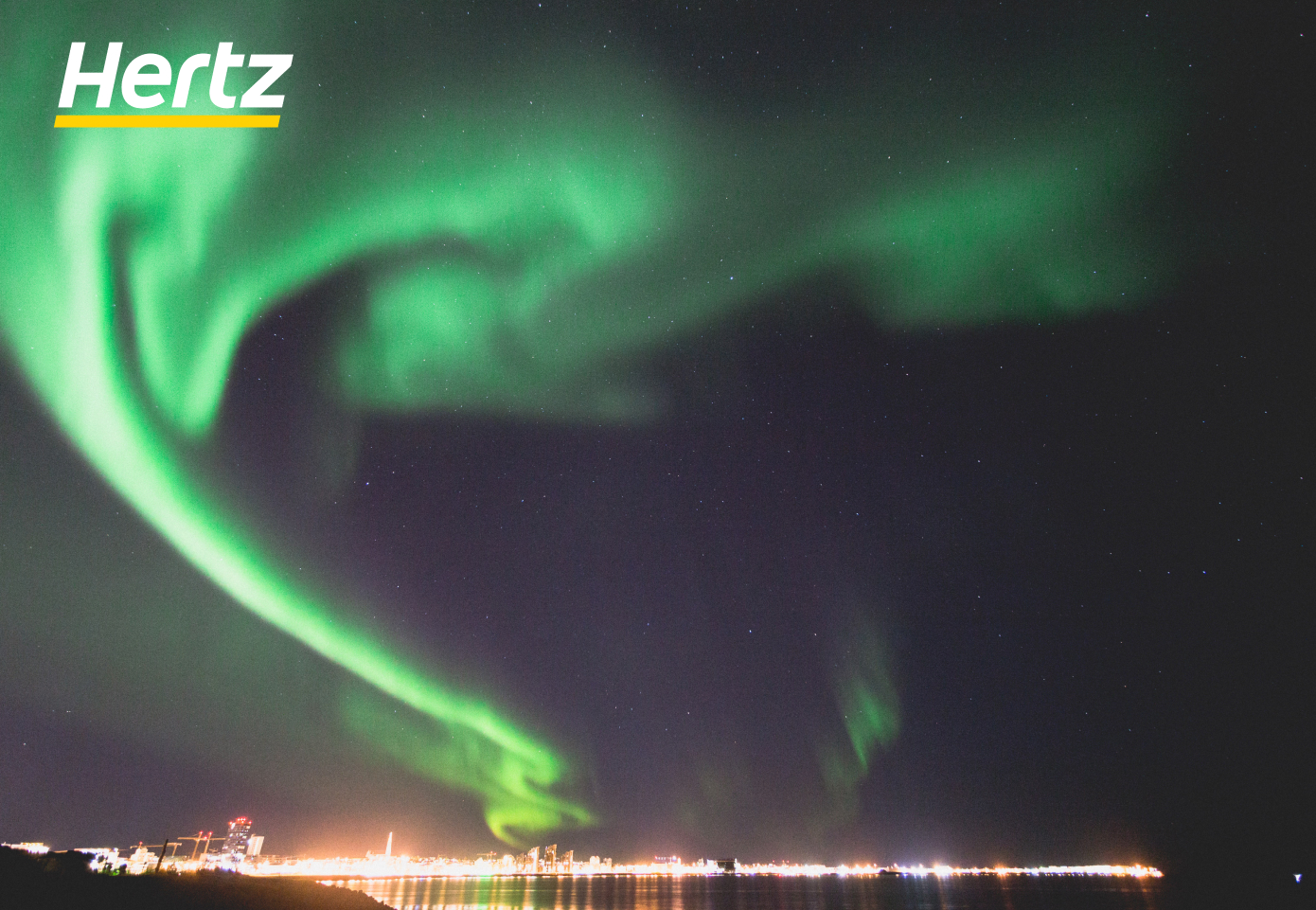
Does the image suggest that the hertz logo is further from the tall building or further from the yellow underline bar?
the tall building

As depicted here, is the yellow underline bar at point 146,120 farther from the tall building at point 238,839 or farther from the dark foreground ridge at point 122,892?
the tall building at point 238,839

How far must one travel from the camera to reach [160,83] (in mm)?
18453

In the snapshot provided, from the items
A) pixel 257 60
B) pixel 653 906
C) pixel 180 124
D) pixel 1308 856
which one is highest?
pixel 257 60

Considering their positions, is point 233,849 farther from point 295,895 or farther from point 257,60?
point 257,60

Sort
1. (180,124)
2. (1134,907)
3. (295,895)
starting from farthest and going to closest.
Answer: (1134,907)
(295,895)
(180,124)

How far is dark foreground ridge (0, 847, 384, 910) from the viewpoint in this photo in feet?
94.3

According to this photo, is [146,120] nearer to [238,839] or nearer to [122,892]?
[122,892]

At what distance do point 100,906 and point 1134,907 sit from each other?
107270 millimetres

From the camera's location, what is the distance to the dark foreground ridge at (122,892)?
2875 cm

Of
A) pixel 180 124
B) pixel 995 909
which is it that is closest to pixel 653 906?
pixel 995 909

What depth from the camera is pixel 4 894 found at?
2733 cm

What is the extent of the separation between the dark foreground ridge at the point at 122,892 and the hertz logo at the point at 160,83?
27179 millimetres

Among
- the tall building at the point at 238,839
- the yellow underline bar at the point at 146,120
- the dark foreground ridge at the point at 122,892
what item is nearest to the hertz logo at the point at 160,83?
the yellow underline bar at the point at 146,120

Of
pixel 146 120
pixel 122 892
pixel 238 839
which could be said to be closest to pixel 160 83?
pixel 146 120
